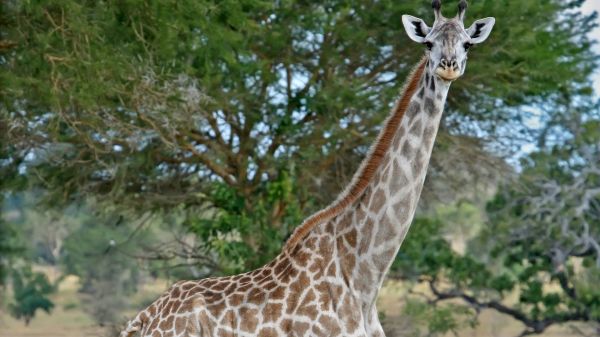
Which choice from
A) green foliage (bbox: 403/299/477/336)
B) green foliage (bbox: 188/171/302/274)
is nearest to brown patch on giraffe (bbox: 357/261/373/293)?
green foliage (bbox: 188/171/302/274)

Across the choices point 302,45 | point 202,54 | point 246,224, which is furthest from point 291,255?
point 302,45

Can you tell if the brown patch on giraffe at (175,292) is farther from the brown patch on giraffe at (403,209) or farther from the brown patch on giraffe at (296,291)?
the brown patch on giraffe at (403,209)

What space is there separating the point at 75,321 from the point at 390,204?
40.3 metres

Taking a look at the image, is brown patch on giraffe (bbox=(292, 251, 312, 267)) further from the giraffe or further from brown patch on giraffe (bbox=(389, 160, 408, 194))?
brown patch on giraffe (bbox=(389, 160, 408, 194))

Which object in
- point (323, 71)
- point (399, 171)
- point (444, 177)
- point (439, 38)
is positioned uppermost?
point (323, 71)

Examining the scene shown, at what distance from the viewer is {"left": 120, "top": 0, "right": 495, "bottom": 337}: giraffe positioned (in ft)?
24.2

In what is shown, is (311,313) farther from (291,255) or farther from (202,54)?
(202,54)

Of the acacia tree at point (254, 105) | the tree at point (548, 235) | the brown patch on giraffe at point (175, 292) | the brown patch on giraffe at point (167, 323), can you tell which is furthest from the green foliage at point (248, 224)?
the brown patch on giraffe at point (167, 323)

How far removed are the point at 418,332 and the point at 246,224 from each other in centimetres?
508

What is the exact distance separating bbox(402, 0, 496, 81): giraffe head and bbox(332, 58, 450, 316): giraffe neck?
0.69 feet

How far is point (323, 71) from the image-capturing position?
19.0m

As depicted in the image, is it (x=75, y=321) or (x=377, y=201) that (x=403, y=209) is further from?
(x=75, y=321)

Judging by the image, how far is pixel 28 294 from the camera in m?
43.2

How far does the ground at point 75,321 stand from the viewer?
28797mm
